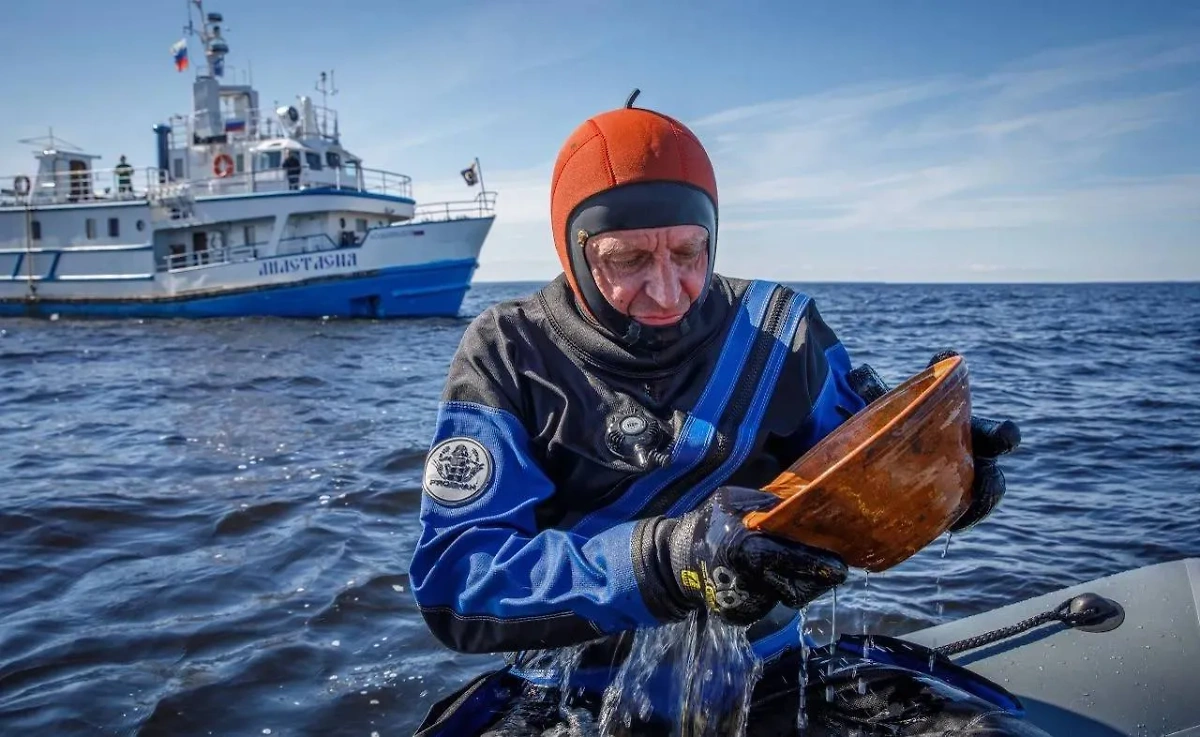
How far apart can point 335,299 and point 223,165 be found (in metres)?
7.42

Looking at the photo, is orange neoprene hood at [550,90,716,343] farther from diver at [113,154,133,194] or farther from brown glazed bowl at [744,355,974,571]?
diver at [113,154,133,194]

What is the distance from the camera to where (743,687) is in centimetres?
225

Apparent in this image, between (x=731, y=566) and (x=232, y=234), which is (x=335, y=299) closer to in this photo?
(x=232, y=234)

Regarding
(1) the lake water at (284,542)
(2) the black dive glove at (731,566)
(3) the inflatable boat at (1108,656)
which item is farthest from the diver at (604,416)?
(1) the lake water at (284,542)

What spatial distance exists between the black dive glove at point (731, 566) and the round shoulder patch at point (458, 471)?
1.62 feet

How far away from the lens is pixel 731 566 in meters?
1.79

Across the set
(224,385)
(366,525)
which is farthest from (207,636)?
(224,385)

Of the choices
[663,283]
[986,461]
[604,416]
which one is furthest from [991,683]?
[663,283]

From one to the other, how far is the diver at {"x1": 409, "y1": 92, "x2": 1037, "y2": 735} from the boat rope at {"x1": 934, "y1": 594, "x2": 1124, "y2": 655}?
3.41ft

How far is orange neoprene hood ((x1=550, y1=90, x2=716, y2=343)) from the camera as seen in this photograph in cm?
233

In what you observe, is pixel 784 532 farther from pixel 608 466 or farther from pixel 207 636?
pixel 207 636

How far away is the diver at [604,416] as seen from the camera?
2184 mm

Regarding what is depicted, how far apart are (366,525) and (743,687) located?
4700 millimetres

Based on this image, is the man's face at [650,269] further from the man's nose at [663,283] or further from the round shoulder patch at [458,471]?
the round shoulder patch at [458,471]
